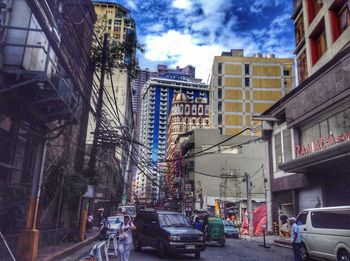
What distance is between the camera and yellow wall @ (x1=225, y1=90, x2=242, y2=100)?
70125mm

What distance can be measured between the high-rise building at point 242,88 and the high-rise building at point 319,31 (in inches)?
1477

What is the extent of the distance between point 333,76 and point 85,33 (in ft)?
49.9

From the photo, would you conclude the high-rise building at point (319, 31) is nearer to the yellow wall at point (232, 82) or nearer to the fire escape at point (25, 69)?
the fire escape at point (25, 69)

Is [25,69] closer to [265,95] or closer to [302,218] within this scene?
[302,218]

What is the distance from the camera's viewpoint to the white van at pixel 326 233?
1068 cm

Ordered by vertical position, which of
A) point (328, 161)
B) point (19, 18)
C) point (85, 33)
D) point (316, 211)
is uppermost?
point (85, 33)

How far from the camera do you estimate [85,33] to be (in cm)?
2186

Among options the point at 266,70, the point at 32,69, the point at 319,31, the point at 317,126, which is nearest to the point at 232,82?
the point at 266,70

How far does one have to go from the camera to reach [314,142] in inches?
899

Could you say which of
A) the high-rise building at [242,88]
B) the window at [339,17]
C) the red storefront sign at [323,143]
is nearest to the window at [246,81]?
the high-rise building at [242,88]

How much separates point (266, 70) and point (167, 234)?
206 ft

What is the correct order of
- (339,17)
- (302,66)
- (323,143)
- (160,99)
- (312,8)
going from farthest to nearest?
(160,99), (302,66), (312,8), (339,17), (323,143)

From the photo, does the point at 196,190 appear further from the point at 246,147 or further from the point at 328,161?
the point at 328,161

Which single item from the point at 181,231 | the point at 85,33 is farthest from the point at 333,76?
the point at 85,33
